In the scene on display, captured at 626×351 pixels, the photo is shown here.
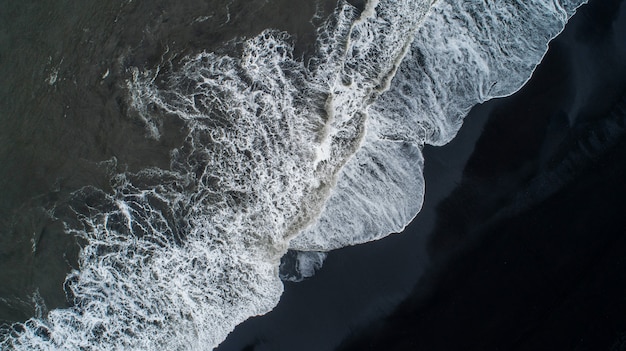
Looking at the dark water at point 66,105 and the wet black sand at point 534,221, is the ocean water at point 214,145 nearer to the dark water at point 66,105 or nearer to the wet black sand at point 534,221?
the dark water at point 66,105

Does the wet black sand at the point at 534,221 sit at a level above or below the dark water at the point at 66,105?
below

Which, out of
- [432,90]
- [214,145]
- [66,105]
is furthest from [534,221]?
[66,105]

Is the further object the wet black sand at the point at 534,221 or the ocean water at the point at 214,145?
the wet black sand at the point at 534,221

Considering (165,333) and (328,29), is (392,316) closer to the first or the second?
(165,333)

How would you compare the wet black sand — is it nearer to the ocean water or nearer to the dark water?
the ocean water

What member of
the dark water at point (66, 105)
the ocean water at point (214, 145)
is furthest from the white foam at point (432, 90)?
the dark water at point (66, 105)

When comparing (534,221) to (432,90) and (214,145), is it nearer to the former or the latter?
(432,90)

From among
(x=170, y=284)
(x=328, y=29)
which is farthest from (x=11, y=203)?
(x=328, y=29)

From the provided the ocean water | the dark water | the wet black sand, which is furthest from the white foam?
the dark water
